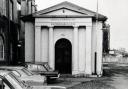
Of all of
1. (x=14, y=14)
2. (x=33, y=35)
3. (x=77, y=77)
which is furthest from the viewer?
(x=14, y=14)

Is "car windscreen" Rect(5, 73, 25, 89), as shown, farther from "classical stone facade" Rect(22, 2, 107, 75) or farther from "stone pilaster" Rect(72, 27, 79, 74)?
"stone pilaster" Rect(72, 27, 79, 74)

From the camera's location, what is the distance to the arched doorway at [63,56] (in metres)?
25.7

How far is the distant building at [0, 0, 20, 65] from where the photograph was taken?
24.5 m

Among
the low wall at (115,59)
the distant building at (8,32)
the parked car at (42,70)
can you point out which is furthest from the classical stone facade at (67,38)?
the low wall at (115,59)

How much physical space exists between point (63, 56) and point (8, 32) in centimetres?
541

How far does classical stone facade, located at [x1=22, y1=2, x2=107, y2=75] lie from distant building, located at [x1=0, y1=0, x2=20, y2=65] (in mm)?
1757

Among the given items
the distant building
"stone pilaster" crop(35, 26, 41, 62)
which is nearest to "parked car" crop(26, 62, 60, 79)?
"stone pilaster" crop(35, 26, 41, 62)

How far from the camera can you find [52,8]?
24.8 m

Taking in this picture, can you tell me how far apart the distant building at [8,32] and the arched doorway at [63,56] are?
175 inches

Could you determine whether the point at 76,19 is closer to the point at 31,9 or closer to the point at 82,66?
the point at 82,66

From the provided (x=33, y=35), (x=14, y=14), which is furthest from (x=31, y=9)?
(x=33, y=35)

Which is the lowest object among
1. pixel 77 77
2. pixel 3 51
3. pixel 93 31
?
pixel 77 77

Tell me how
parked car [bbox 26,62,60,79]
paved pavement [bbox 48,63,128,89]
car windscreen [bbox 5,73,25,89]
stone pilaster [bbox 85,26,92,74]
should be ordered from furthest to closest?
stone pilaster [bbox 85,26,92,74] < parked car [bbox 26,62,60,79] < paved pavement [bbox 48,63,128,89] < car windscreen [bbox 5,73,25,89]

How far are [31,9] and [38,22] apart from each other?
1155 centimetres
